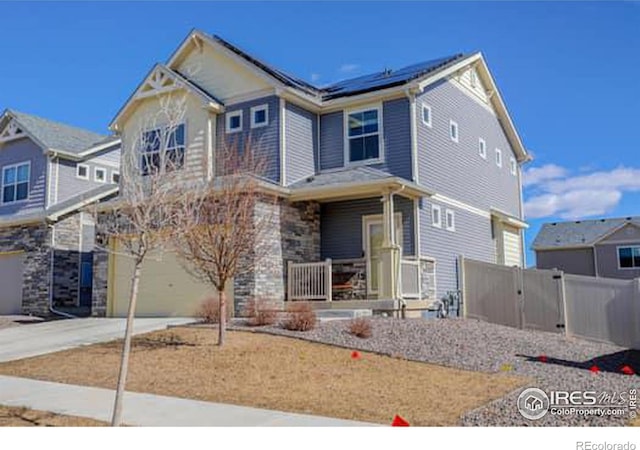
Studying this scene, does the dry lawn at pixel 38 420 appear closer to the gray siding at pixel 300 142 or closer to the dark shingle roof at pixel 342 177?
the dark shingle roof at pixel 342 177

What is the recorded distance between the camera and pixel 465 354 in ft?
35.7

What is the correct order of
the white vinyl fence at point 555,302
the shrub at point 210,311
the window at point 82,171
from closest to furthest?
the white vinyl fence at point 555,302, the shrub at point 210,311, the window at point 82,171

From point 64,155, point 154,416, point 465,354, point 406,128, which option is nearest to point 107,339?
point 154,416

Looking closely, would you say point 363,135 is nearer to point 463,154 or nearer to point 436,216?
point 436,216

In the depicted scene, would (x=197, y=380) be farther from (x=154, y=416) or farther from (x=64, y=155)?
(x=64, y=155)

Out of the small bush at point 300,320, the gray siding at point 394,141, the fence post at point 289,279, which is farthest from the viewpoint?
the gray siding at point 394,141

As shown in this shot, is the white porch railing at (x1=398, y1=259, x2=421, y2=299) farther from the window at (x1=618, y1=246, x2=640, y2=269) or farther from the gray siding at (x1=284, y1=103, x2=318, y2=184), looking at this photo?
the window at (x1=618, y1=246, x2=640, y2=269)

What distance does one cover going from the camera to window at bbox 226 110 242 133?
694 inches

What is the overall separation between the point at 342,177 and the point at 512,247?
975 cm

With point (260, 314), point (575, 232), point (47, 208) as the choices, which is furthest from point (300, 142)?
point (575, 232)

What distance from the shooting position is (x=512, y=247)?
23.3 metres

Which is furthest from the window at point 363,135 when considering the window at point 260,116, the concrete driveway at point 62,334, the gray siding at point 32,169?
the gray siding at point 32,169

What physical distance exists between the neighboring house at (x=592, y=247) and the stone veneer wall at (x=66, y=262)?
2860 centimetres

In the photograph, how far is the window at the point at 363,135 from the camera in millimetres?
17250
